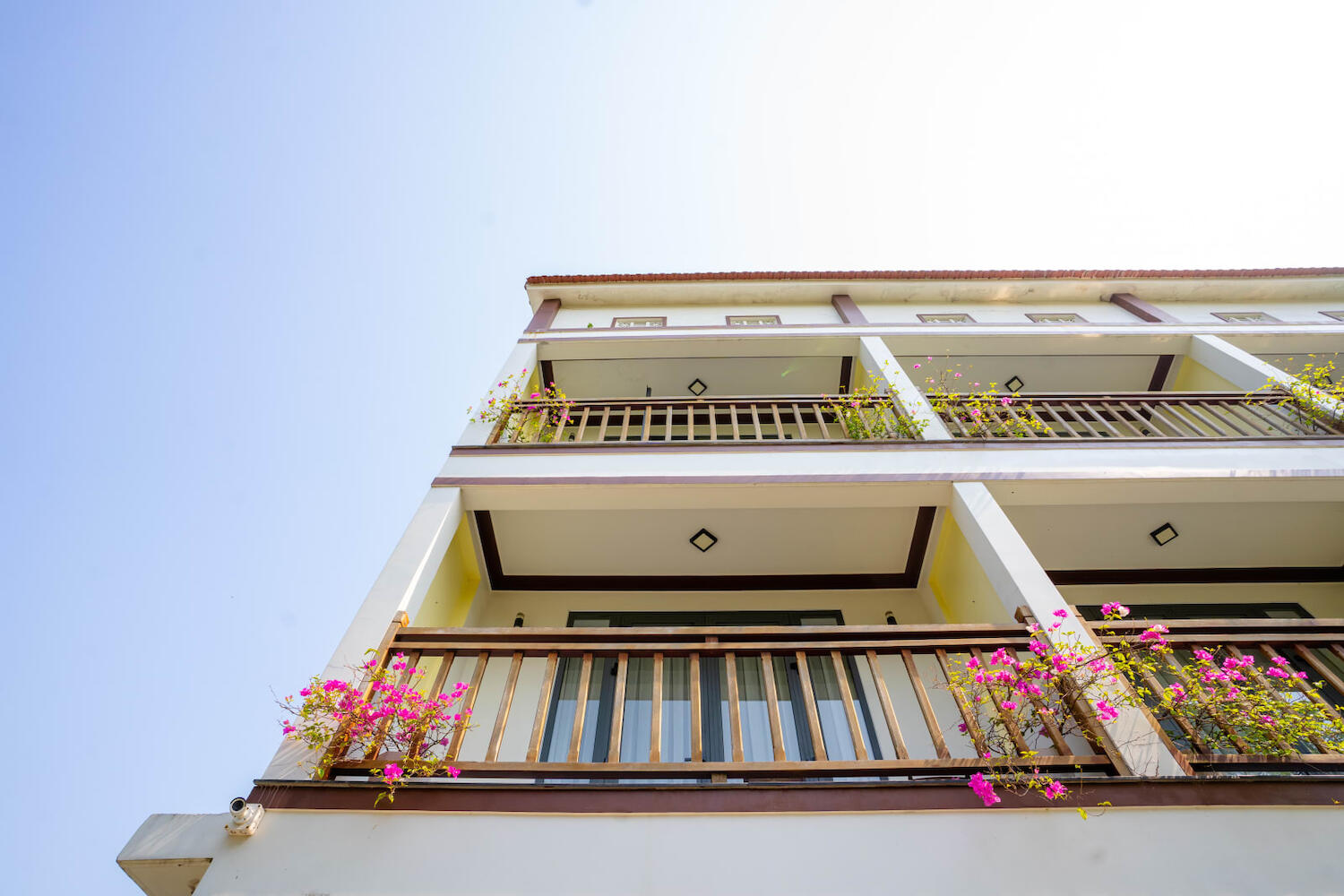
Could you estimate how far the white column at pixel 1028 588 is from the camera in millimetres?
2896

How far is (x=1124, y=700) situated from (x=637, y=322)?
775 cm

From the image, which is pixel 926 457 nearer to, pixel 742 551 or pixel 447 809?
pixel 742 551

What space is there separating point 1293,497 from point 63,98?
58.9 feet

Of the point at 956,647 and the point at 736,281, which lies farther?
the point at 736,281

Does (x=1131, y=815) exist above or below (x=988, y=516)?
below

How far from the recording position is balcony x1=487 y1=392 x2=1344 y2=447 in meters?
5.66

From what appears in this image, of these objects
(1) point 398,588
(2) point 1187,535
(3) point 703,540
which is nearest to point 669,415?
(3) point 703,540

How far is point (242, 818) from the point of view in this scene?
8.52 feet

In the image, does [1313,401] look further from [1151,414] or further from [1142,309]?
[1142,309]

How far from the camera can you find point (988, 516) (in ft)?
14.9

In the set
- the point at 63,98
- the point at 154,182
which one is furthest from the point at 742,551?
the point at 63,98

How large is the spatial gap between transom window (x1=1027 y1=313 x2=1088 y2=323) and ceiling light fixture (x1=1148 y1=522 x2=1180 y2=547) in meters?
4.30

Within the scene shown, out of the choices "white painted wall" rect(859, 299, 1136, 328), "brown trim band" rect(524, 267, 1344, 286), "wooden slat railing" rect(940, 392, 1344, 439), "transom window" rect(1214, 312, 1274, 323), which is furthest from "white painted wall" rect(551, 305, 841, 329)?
"transom window" rect(1214, 312, 1274, 323)

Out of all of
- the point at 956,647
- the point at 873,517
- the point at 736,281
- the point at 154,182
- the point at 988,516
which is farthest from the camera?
the point at 154,182
